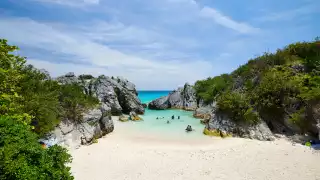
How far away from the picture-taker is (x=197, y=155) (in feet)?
31.1

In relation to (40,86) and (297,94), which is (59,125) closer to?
(40,86)

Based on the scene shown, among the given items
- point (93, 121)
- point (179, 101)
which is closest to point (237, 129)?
point (93, 121)

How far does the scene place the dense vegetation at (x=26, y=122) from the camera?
4.34 metres

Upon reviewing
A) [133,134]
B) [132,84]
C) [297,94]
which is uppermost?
[132,84]

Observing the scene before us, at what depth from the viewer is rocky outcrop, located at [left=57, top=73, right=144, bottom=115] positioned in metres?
26.0

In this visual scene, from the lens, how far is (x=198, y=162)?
848 cm

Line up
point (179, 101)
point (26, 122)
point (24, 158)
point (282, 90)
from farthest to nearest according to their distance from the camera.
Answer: point (179, 101), point (282, 90), point (26, 122), point (24, 158)

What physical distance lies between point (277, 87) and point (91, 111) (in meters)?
14.0

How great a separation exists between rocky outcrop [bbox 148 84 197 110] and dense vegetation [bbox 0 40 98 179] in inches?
966

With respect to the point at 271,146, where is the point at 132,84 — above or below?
above

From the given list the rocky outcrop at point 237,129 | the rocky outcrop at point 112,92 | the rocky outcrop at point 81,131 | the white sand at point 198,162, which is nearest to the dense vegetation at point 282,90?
the rocky outcrop at point 237,129

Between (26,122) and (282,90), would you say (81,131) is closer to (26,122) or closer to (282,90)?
(26,122)

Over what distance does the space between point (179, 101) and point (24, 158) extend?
112 ft

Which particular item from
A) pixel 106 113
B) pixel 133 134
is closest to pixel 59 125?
pixel 106 113
